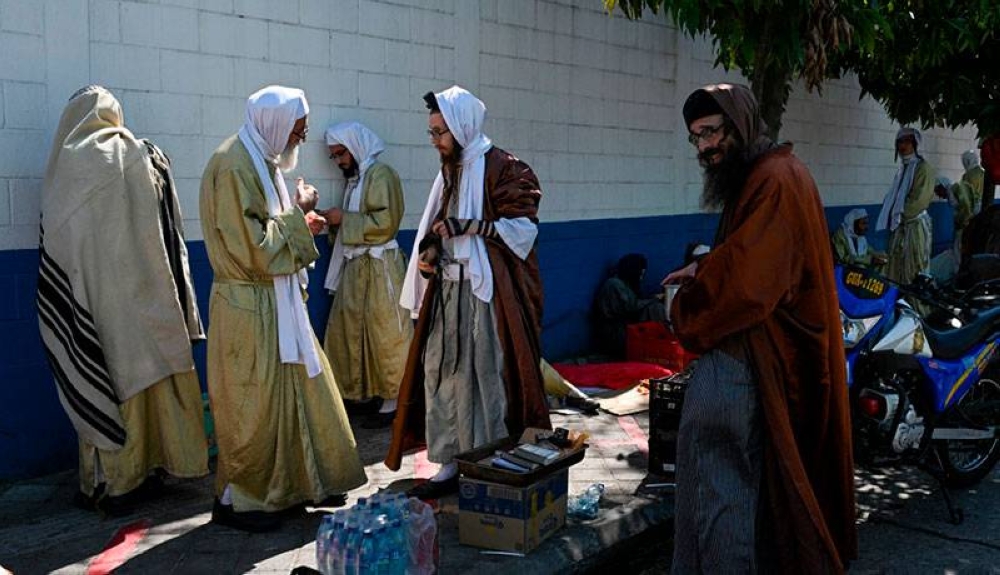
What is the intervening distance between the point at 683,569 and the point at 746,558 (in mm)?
→ 274

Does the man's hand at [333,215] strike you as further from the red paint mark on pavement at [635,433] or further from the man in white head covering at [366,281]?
the red paint mark on pavement at [635,433]

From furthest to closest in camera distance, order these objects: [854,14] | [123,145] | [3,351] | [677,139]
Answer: [677,139]
[854,14]
[3,351]
[123,145]

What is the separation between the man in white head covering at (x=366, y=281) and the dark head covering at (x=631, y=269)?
116 inches

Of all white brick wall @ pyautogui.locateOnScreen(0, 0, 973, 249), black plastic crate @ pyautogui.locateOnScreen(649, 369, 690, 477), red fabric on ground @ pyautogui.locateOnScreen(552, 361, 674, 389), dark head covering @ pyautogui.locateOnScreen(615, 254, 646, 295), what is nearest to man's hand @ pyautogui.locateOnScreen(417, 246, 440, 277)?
black plastic crate @ pyautogui.locateOnScreen(649, 369, 690, 477)

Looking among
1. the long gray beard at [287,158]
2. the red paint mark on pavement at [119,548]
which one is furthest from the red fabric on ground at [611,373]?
the red paint mark on pavement at [119,548]

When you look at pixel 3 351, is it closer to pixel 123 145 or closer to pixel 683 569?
pixel 123 145

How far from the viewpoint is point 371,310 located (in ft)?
21.4

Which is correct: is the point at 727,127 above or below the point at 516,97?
below

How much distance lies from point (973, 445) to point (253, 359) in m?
3.79

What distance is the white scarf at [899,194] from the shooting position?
10.8m

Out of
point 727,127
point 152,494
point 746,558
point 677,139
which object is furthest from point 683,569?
point 677,139

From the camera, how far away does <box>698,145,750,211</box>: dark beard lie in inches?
137

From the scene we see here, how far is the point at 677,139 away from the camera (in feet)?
32.7

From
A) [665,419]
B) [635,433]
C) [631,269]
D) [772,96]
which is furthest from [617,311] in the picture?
[665,419]
